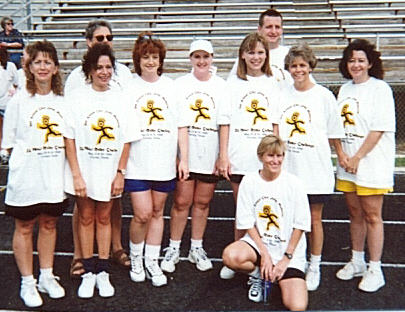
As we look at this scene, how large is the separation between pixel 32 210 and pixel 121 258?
42.3 inches

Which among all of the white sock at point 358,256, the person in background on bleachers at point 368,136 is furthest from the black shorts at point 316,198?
the white sock at point 358,256

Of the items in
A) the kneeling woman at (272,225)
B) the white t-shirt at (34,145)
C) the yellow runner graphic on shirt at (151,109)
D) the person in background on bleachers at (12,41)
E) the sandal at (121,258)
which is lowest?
the sandal at (121,258)

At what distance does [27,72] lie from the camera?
3.55 meters

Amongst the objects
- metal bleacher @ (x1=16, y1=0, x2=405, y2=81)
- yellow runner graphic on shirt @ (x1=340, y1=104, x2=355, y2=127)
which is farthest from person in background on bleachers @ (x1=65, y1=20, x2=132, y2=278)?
metal bleacher @ (x1=16, y1=0, x2=405, y2=81)

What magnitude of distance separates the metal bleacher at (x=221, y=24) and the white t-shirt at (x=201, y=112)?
7635 mm

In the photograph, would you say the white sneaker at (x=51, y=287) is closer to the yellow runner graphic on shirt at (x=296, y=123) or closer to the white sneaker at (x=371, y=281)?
the yellow runner graphic on shirt at (x=296, y=123)

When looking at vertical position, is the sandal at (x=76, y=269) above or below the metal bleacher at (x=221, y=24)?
below

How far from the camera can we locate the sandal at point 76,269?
415 cm

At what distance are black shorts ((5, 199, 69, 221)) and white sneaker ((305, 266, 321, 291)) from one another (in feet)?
6.07

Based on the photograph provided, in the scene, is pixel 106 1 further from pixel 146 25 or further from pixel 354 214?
pixel 354 214

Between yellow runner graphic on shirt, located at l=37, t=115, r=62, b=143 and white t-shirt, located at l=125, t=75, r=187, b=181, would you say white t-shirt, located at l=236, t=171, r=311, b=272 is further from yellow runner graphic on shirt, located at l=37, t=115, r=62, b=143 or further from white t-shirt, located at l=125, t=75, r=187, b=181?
yellow runner graphic on shirt, located at l=37, t=115, r=62, b=143

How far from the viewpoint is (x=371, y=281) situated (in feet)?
12.9

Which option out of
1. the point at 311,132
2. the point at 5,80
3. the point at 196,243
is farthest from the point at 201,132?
the point at 5,80

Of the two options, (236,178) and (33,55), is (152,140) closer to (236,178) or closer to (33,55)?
(236,178)
